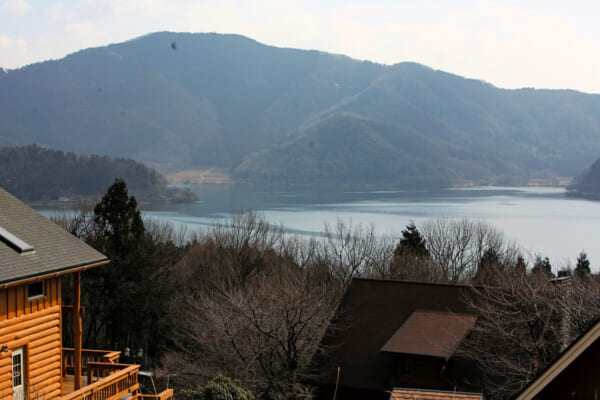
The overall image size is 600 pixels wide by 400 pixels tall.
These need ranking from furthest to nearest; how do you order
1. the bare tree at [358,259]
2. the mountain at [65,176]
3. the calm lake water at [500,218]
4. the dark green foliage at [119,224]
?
the mountain at [65,176] < the calm lake water at [500,218] < the bare tree at [358,259] < the dark green foliage at [119,224]

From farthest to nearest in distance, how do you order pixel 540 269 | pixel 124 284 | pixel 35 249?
pixel 540 269, pixel 124 284, pixel 35 249

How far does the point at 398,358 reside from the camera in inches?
779

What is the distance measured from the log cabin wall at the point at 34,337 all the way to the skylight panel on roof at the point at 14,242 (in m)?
0.80

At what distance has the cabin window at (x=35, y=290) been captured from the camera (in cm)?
1326

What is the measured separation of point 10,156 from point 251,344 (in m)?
148

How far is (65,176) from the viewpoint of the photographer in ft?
497

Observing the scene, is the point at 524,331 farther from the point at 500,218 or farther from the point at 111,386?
the point at 500,218

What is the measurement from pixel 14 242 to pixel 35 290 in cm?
110

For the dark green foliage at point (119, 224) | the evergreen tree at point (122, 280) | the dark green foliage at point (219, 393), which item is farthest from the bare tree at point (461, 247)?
the dark green foliage at point (219, 393)

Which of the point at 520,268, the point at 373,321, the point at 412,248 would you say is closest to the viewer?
the point at 373,321

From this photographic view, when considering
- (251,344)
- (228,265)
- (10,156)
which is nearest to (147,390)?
(251,344)

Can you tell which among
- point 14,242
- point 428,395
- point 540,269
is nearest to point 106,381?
point 14,242

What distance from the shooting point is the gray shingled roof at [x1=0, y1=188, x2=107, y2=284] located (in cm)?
1278

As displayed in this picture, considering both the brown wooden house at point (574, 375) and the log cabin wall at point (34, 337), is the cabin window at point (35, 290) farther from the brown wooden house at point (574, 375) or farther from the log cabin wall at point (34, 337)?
the brown wooden house at point (574, 375)
